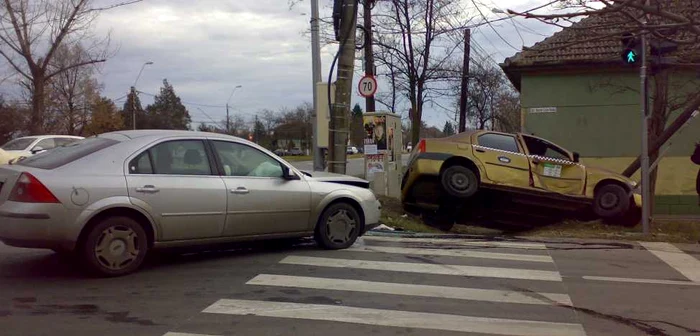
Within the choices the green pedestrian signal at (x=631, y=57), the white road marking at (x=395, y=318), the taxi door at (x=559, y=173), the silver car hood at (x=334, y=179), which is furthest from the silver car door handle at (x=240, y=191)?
the green pedestrian signal at (x=631, y=57)

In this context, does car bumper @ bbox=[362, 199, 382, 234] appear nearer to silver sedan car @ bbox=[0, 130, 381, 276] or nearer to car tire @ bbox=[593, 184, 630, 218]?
silver sedan car @ bbox=[0, 130, 381, 276]

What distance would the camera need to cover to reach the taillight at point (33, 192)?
20.1 ft

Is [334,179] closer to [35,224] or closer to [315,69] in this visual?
[35,224]

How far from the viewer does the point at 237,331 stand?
16.5 feet

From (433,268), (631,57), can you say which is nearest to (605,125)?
(631,57)

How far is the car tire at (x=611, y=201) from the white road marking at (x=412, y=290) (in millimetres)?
6489

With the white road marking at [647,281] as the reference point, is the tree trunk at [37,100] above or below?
above

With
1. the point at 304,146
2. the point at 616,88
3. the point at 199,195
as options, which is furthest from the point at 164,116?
the point at 199,195

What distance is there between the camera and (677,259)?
27.9 feet

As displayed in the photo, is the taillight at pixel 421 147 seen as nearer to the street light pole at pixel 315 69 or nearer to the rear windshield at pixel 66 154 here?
the street light pole at pixel 315 69

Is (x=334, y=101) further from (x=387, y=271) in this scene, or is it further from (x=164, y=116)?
(x=164, y=116)

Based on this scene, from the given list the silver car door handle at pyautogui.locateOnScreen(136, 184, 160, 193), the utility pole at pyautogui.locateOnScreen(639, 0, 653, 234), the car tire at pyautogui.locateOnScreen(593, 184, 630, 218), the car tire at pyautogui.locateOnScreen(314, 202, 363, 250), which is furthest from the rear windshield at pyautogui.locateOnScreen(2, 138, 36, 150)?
the utility pole at pyautogui.locateOnScreen(639, 0, 653, 234)

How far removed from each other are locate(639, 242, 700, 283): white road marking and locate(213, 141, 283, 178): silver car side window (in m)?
4.92

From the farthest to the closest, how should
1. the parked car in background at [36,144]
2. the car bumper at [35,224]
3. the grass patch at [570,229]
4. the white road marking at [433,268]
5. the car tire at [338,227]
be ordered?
1. the parked car in background at [36,144]
2. the grass patch at [570,229]
3. the car tire at [338,227]
4. the white road marking at [433,268]
5. the car bumper at [35,224]
